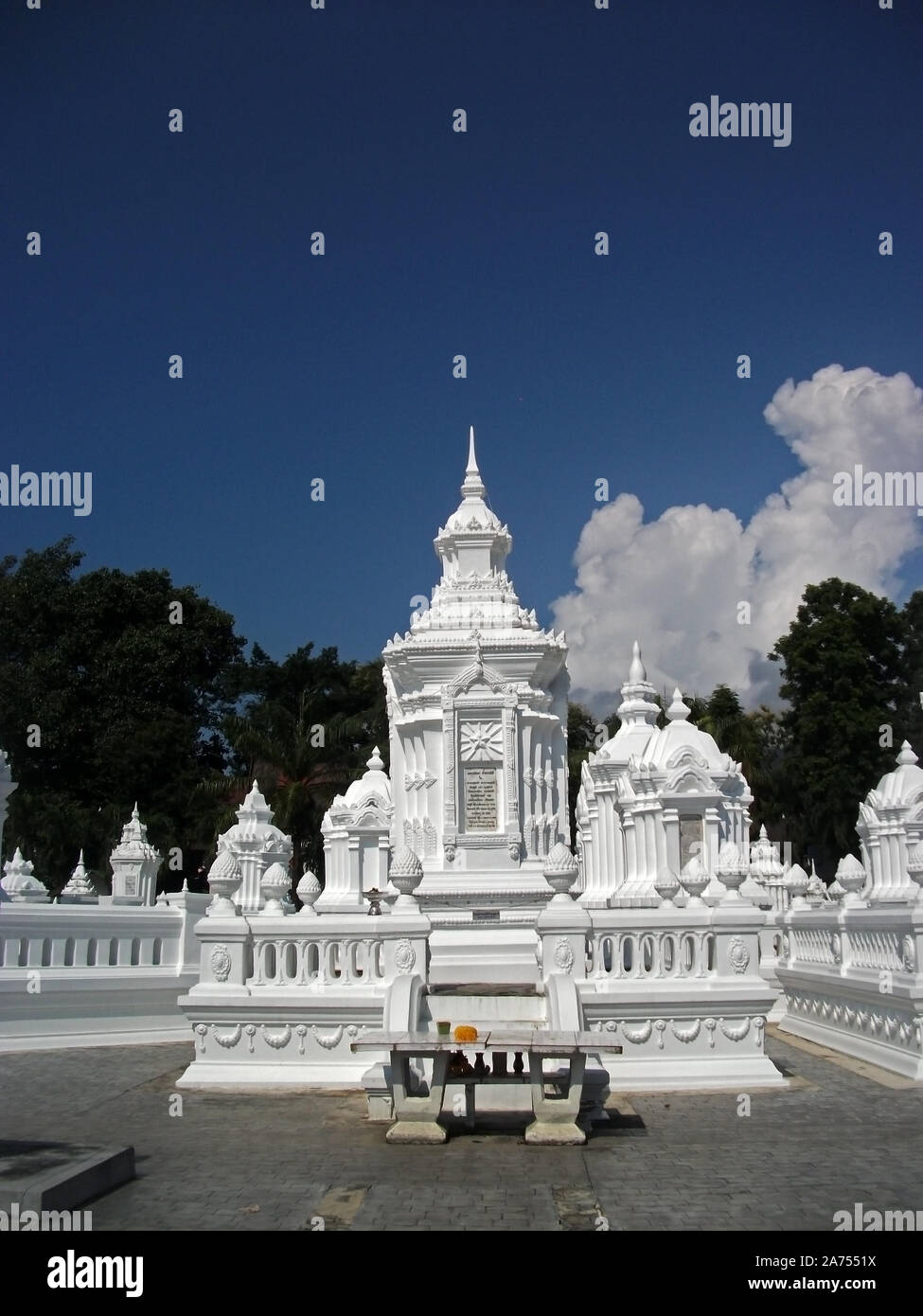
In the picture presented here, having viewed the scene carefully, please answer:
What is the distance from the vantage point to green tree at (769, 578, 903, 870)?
47.5m

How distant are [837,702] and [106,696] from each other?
29.2m

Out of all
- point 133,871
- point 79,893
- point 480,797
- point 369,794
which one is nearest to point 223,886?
point 480,797

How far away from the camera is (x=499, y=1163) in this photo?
33.3 feet

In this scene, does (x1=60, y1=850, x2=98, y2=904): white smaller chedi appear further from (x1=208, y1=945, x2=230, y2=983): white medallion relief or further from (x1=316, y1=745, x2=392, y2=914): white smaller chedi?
(x1=208, y1=945, x2=230, y2=983): white medallion relief

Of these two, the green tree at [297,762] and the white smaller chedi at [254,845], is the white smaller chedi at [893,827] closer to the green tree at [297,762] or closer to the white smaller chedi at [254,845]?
the white smaller chedi at [254,845]

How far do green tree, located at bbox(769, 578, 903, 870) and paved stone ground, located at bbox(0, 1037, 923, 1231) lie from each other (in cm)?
3443

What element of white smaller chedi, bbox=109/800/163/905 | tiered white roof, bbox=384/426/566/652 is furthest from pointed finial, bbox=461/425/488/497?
white smaller chedi, bbox=109/800/163/905

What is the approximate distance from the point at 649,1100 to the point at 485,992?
2.07 m

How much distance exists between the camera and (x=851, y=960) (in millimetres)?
17453

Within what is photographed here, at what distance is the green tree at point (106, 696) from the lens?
4919cm

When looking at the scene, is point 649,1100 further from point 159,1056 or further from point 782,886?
point 782,886

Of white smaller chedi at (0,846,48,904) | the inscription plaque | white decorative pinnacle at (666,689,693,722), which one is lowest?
white smaller chedi at (0,846,48,904)
